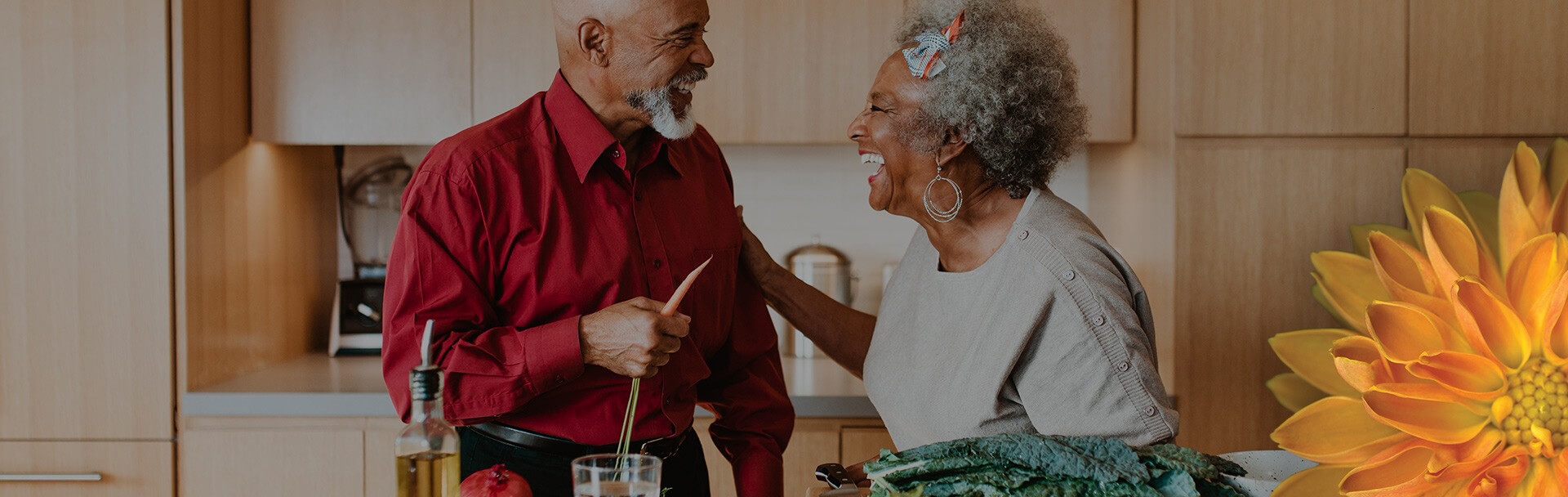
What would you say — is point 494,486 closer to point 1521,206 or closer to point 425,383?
point 425,383

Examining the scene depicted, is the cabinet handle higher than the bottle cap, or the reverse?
the bottle cap

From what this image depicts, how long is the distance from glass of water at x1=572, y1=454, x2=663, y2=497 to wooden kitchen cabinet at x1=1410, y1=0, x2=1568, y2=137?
2.05 meters

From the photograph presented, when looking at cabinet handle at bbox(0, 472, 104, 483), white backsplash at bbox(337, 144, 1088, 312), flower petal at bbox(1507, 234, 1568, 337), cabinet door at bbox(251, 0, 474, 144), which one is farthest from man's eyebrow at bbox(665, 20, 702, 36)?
cabinet handle at bbox(0, 472, 104, 483)

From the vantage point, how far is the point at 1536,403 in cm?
127

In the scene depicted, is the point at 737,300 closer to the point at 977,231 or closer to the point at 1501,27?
the point at 977,231

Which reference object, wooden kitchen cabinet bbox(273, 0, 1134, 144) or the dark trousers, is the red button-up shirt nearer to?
the dark trousers

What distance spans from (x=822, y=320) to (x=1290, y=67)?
46.2 inches

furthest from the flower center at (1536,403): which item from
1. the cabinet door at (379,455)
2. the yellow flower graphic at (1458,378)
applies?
the cabinet door at (379,455)

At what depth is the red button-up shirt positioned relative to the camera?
146 centimetres

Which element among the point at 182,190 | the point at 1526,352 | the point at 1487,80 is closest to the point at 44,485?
the point at 182,190

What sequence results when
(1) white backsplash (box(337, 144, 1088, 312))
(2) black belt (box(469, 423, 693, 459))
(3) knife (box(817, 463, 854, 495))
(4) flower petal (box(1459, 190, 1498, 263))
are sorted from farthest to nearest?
(1) white backsplash (box(337, 144, 1088, 312))
(4) flower petal (box(1459, 190, 1498, 263))
(2) black belt (box(469, 423, 693, 459))
(3) knife (box(817, 463, 854, 495))

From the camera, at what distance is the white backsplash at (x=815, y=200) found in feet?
10.2

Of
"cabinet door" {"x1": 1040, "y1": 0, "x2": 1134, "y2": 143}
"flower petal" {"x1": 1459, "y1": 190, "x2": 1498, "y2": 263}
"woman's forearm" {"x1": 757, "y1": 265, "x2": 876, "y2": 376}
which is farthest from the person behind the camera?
"cabinet door" {"x1": 1040, "y1": 0, "x2": 1134, "y2": 143}

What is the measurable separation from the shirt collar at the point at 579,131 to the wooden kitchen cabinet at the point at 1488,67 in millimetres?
1723
